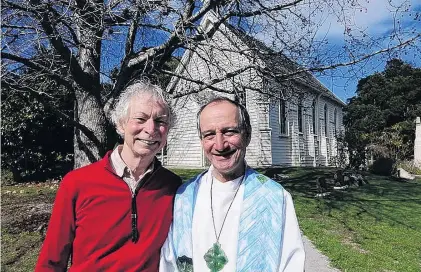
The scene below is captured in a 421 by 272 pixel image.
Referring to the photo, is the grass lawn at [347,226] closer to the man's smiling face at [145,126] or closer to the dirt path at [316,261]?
the dirt path at [316,261]

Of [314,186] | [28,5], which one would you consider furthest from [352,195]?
[28,5]

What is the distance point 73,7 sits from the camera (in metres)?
3.97

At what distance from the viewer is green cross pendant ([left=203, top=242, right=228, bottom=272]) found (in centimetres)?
206

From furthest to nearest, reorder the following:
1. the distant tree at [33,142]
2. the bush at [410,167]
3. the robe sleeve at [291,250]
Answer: the bush at [410,167], the distant tree at [33,142], the robe sleeve at [291,250]

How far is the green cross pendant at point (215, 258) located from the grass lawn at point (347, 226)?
4.14 metres

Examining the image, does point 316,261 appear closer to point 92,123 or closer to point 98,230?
point 92,123

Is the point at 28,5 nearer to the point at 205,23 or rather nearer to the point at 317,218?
the point at 205,23

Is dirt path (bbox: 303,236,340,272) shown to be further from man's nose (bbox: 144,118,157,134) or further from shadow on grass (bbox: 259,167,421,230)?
man's nose (bbox: 144,118,157,134)

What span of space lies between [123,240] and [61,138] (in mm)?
13449

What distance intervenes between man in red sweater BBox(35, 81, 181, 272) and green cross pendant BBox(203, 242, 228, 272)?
0.30 metres

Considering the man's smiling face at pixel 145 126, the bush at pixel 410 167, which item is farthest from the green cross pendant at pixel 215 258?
the bush at pixel 410 167

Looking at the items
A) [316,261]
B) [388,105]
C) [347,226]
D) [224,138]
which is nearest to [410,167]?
[347,226]

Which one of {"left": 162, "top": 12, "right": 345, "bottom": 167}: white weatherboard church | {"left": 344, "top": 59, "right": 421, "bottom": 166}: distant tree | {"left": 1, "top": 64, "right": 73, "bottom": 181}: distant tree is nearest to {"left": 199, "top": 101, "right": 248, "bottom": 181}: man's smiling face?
{"left": 162, "top": 12, "right": 345, "bottom": 167}: white weatherboard church

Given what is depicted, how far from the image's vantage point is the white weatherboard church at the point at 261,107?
557 centimetres
